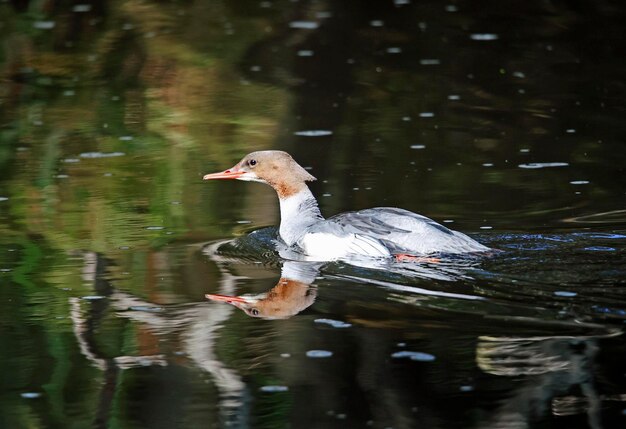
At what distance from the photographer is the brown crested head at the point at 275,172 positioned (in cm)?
891

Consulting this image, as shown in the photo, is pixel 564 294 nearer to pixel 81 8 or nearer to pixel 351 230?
pixel 351 230

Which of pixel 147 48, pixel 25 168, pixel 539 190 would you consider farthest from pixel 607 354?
pixel 147 48

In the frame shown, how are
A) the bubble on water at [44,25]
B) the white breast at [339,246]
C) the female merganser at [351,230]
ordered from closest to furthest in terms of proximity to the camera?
the female merganser at [351,230] → the white breast at [339,246] → the bubble on water at [44,25]

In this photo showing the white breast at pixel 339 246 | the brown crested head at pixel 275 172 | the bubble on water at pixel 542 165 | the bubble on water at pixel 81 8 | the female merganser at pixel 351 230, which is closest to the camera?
the female merganser at pixel 351 230

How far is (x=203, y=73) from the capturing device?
1449cm

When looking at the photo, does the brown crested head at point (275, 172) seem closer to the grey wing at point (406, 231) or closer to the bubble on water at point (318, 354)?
the grey wing at point (406, 231)

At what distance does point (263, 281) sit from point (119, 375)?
1745 mm

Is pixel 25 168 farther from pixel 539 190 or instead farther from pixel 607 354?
pixel 607 354

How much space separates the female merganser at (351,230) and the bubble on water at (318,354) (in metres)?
1.69

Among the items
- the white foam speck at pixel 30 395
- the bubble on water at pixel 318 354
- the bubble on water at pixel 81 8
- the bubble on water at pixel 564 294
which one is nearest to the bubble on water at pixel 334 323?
the bubble on water at pixel 318 354

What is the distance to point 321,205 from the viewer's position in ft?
31.4

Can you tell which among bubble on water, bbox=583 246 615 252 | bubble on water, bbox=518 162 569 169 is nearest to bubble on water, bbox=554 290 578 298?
bubble on water, bbox=583 246 615 252

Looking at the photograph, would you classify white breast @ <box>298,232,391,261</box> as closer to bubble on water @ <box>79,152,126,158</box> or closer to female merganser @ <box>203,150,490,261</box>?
female merganser @ <box>203,150,490,261</box>

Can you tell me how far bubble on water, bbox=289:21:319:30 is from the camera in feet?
53.2
